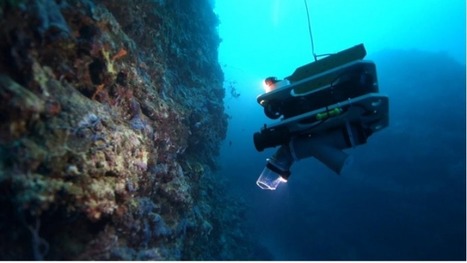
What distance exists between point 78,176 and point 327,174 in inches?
871

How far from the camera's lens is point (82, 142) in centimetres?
338

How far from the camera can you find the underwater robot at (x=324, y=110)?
3756 millimetres

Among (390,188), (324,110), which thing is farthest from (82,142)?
(390,188)

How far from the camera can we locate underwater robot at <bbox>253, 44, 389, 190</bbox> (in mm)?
3756

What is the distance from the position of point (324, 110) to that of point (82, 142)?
2.91m

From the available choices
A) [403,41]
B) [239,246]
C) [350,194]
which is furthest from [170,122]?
[403,41]

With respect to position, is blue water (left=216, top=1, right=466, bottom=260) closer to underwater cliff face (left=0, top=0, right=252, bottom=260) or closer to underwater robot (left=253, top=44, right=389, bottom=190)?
underwater cliff face (left=0, top=0, right=252, bottom=260)

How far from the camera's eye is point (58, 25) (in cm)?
343

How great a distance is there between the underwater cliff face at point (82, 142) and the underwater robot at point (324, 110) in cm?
201

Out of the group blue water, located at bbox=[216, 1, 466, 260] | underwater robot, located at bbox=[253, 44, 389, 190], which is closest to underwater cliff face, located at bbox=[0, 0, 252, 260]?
underwater robot, located at bbox=[253, 44, 389, 190]

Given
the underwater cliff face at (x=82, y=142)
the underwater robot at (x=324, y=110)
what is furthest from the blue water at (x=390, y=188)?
the underwater robot at (x=324, y=110)

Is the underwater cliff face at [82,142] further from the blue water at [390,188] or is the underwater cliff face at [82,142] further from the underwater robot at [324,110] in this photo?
the blue water at [390,188]

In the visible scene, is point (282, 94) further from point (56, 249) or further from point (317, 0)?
point (317, 0)

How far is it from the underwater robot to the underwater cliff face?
2011 mm
